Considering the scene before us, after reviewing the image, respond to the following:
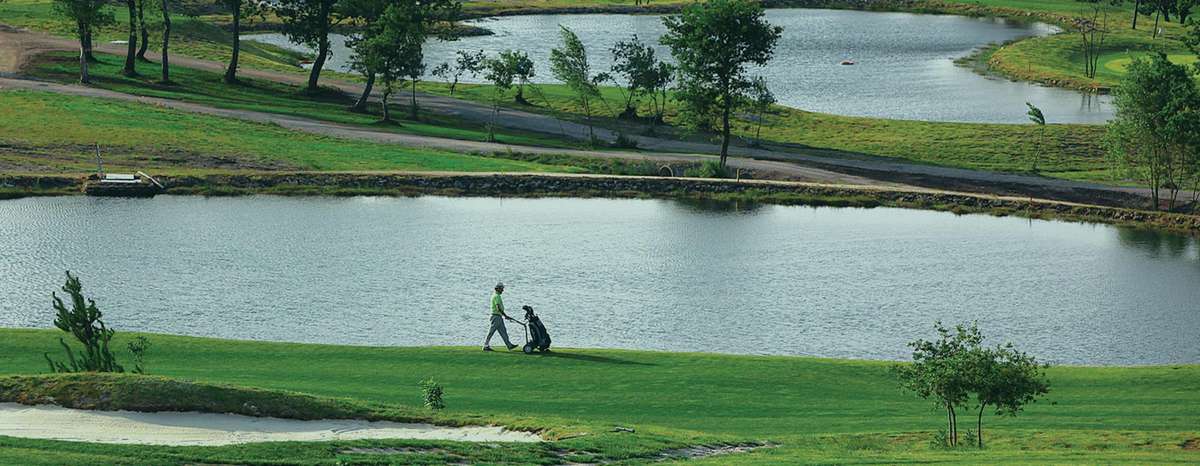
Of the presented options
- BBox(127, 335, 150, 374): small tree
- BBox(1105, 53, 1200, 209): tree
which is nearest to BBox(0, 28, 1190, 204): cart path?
BBox(1105, 53, 1200, 209): tree

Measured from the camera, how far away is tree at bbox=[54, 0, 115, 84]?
10023cm

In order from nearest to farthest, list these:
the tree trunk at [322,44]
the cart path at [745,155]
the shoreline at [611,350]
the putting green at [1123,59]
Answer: the shoreline at [611,350] < the cart path at [745,155] < the tree trunk at [322,44] < the putting green at [1123,59]

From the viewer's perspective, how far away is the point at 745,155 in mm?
95188

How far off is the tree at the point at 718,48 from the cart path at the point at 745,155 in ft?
18.3

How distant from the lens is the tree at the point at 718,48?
83.8 metres

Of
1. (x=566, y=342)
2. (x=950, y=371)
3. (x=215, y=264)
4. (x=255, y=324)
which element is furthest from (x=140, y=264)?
(x=950, y=371)

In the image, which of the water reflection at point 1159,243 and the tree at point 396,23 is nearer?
the water reflection at point 1159,243

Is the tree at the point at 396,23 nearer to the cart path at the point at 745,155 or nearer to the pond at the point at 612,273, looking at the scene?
the cart path at the point at 745,155

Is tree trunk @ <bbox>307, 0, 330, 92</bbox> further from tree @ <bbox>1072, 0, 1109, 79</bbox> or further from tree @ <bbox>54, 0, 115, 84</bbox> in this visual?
tree @ <bbox>1072, 0, 1109, 79</bbox>

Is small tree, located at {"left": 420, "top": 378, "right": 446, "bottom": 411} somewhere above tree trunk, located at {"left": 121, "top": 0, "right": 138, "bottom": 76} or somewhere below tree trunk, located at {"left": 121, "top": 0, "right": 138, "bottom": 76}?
below

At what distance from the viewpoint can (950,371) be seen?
107 feet

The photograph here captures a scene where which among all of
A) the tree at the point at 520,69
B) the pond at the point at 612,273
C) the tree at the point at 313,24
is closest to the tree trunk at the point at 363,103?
the tree at the point at 313,24

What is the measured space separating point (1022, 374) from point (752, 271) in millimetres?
29435

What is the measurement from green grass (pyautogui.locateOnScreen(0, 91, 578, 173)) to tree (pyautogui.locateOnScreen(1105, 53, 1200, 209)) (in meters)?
31.2
